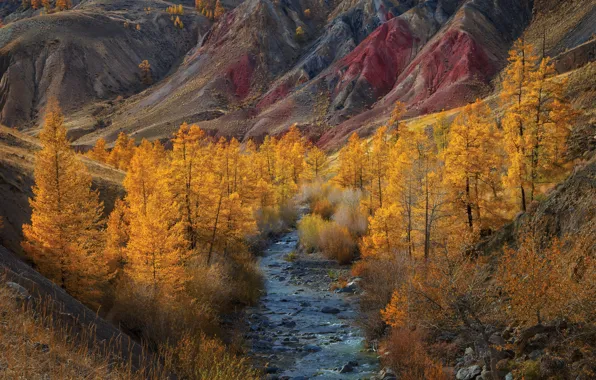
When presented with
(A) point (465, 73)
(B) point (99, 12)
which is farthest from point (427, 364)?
(B) point (99, 12)

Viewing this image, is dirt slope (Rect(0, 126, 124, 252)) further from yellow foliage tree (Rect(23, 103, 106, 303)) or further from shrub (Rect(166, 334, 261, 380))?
shrub (Rect(166, 334, 261, 380))

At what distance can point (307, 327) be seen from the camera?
21.6 meters

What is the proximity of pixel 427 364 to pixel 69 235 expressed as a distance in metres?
14.0

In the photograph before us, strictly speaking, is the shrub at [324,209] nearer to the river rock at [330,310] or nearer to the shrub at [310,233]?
the shrub at [310,233]

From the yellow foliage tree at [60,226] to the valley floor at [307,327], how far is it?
7.49 m

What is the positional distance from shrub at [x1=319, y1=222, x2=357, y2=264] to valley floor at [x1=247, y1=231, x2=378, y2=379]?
0.93 metres

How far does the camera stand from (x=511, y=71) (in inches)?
1159

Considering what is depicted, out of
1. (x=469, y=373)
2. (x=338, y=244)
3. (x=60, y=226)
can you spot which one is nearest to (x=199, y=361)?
(x=60, y=226)

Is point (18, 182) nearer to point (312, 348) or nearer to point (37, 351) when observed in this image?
point (312, 348)

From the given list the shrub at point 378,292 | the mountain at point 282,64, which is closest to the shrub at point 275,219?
the shrub at point 378,292

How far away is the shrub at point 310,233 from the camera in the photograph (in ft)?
120

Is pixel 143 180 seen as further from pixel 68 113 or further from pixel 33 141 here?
pixel 68 113

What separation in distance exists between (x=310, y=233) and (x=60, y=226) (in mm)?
22710

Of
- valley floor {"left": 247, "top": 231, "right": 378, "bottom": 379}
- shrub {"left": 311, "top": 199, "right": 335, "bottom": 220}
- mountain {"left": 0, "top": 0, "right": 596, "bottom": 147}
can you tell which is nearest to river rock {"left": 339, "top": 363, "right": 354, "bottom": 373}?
valley floor {"left": 247, "top": 231, "right": 378, "bottom": 379}
